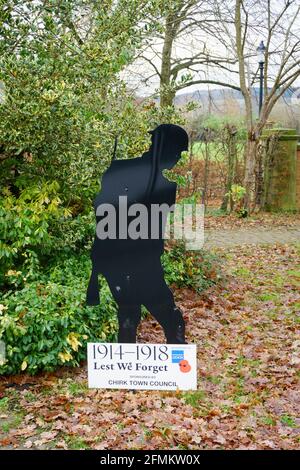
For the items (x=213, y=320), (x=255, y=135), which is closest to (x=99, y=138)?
(x=213, y=320)

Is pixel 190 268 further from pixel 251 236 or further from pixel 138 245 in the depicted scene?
pixel 251 236

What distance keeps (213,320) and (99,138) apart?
2408mm

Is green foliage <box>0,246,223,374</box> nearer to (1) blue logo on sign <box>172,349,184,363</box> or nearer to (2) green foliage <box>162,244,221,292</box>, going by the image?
(1) blue logo on sign <box>172,349,184,363</box>

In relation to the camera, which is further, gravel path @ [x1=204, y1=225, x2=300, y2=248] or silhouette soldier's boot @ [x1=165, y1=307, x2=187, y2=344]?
gravel path @ [x1=204, y1=225, x2=300, y2=248]

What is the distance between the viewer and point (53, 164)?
5777mm

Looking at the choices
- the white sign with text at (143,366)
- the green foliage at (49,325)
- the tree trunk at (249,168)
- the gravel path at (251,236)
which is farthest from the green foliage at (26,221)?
the tree trunk at (249,168)

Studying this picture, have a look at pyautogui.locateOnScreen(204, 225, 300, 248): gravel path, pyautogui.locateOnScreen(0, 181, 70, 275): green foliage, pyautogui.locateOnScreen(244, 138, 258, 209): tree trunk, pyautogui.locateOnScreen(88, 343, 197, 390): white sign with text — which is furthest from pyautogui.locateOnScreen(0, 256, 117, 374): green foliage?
pyautogui.locateOnScreen(244, 138, 258, 209): tree trunk

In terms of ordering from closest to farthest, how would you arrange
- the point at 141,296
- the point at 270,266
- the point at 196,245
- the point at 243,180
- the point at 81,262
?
the point at 141,296
the point at 81,262
the point at 196,245
the point at 270,266
the point at 243,180

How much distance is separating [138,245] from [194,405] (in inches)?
51.1

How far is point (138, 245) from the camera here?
4.26m

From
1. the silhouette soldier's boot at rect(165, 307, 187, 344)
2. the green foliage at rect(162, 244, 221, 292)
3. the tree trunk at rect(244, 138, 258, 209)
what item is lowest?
the silhouette soldier's boot at rect(165, 307, 187, 344)

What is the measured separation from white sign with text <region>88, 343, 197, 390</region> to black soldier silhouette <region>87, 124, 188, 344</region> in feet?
0.54

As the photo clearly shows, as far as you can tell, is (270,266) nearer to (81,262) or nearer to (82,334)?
(81,262)

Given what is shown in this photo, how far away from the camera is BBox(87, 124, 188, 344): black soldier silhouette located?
13.9 feet
